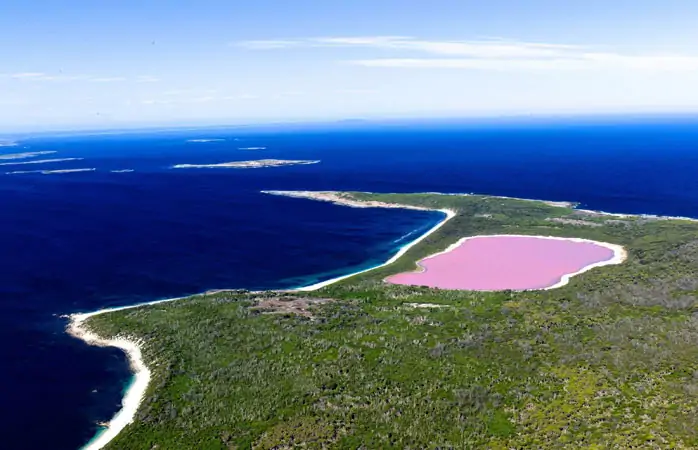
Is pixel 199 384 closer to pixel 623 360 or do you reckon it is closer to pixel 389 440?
pixel 389 440

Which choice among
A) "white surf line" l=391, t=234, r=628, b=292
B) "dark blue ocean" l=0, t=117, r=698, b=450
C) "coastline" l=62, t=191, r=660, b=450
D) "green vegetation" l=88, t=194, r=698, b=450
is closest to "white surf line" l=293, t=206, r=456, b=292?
"coastline" l=62, t=191, r=660, b=450

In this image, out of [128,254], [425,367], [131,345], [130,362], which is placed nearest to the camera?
[425,367]

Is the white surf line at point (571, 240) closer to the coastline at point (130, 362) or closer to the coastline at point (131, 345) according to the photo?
the coastline at point (131, 345)

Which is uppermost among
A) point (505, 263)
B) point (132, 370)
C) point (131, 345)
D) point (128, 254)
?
point (505, 263)

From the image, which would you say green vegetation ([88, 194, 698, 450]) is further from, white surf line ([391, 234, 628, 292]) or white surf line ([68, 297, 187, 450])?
white surf line ([391, 234, 628, 292])

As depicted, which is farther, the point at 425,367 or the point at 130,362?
the point at 130,362

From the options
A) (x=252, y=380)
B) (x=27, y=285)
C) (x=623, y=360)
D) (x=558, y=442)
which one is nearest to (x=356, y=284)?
(x=252, y=380)

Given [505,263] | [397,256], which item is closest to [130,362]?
[397,256]

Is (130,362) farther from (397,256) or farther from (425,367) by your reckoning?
(397,256)
